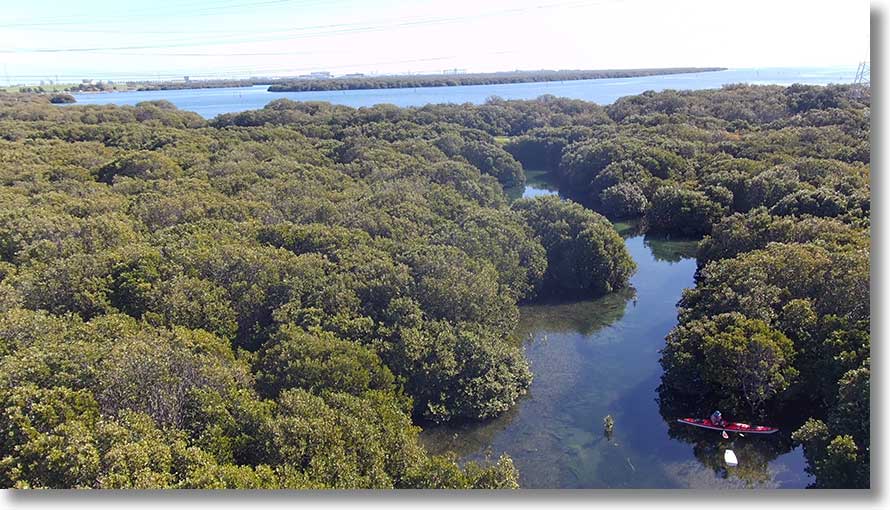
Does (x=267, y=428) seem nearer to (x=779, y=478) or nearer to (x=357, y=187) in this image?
(x=779, y=478)

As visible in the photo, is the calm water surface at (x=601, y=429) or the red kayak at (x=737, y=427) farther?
the red kayak at (x=737, y=427)

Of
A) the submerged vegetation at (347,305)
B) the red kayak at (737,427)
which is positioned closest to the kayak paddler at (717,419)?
the red kayak at (737,427)

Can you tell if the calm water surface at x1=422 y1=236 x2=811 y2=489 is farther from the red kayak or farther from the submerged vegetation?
the submerged vegetation

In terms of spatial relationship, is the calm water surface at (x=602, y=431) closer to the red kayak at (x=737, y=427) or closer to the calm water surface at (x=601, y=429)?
the calm water surface at (x=601, y=429)

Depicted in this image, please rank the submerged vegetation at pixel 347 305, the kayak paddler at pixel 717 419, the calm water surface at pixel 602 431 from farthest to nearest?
Result: 1. the kayak paddler at pixel 717 419
2. the calm water surface at pixel 602 431
3. the submerged vegetation at pixel 347 305

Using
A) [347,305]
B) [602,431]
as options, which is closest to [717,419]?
[602,431]

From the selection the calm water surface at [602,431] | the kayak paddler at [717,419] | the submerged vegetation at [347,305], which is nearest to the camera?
the submerged vegetation at [347,305]
